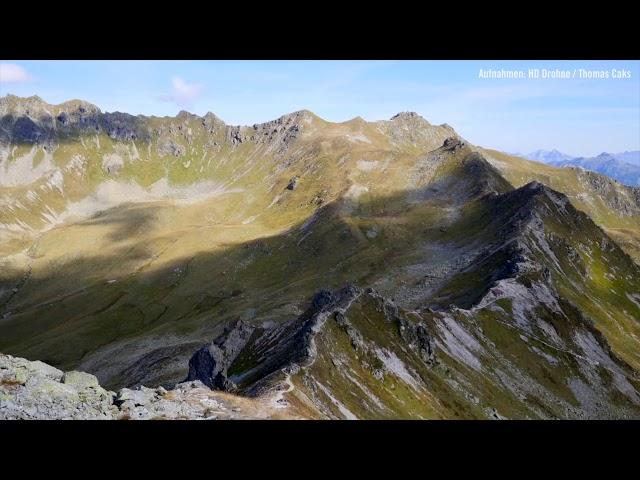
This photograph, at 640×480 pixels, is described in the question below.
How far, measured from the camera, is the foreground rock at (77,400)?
26.0 metres

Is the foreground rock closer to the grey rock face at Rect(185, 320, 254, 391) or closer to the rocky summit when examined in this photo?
the rocky summit

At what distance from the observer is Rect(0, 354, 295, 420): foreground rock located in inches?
1024

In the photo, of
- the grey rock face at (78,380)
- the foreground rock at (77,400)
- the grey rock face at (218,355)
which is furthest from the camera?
the grey rock face at (218,355)

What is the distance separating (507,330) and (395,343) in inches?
1265

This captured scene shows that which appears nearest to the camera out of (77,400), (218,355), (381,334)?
(77,400)

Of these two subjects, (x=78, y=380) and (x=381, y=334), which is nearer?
(x=78, y=380)

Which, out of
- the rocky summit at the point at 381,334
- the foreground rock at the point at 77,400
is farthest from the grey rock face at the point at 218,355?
the foreground rock at the point at 77,400

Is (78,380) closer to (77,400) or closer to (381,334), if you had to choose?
(77,400)

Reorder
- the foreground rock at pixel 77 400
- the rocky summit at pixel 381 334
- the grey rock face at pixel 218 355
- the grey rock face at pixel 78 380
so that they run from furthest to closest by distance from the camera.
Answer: the grey rock face at pixel 218 355, the rocky summit at pixel 381 334, the grey rock face at pixel 78 380, the foreground rock at pixel 77 400

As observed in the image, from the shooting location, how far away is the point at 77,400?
28344mm

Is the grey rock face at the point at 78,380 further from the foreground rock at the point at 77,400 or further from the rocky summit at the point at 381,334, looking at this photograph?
the rocky summit at the point at 381,334

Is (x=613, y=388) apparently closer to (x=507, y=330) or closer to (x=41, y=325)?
(x=507, y=330)

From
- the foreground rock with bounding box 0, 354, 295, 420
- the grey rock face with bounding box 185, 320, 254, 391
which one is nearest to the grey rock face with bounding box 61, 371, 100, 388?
the foreground rock with bounding box 0, 354, 295, 420

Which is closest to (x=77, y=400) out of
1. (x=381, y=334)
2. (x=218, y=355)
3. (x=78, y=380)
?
(x=78, y=380)
